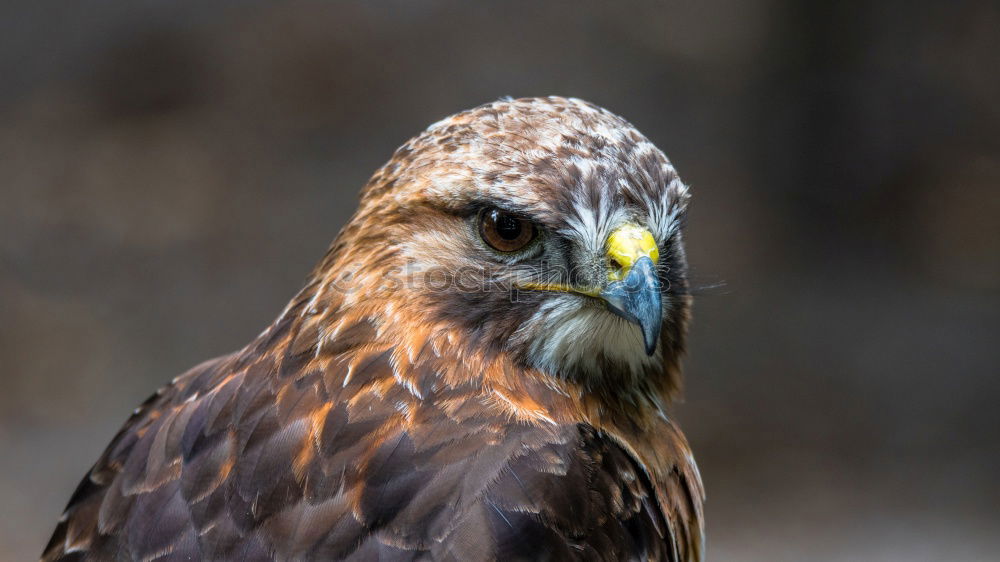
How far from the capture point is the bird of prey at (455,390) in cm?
250

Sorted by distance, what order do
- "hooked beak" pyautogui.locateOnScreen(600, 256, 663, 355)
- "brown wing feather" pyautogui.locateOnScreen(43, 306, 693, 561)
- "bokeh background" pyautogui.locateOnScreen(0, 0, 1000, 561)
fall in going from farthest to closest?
"bokeh background" pyautogui.locateOnScreen(0, 0, 1000, 561), "hooked beak" pyautogui.locateOnScreen(600, 256, 663, 355), "brown wing feather" pyautogui.locateOnScreen(43, 306, 693, 561)

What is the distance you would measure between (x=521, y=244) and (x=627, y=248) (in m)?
0.29

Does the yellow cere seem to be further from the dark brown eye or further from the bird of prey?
the dark brown eye

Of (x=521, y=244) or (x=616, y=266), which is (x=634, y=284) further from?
(x=521, y=244)

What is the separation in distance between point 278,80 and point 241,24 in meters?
0.46

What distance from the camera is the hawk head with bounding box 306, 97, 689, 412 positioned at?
2.73m

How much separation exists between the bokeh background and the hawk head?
4.50m

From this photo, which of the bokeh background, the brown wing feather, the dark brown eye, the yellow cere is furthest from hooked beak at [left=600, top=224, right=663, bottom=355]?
the bokeh background

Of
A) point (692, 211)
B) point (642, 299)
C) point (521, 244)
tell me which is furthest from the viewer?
point (692, 211)

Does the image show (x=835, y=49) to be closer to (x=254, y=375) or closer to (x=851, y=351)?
(x=851, y=351)

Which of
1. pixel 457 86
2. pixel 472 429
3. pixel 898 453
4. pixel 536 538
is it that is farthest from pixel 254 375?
pixel 898 453

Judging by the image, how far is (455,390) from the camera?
8.98 ft

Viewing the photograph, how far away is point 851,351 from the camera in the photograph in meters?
8.22

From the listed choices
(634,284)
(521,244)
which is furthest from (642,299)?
(521,244)
